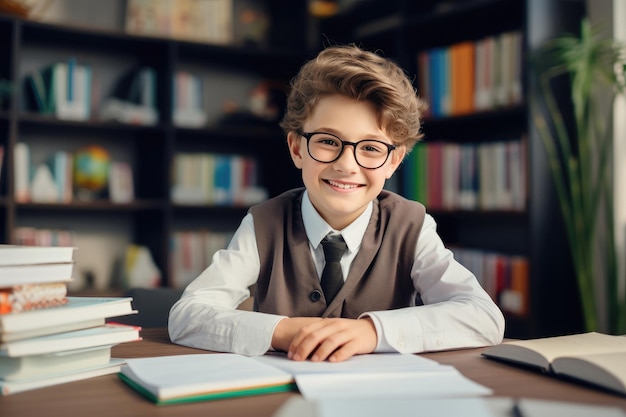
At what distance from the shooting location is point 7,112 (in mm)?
3230

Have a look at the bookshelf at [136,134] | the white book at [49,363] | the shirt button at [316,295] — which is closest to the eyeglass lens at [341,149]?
the shirt button at [316,295]

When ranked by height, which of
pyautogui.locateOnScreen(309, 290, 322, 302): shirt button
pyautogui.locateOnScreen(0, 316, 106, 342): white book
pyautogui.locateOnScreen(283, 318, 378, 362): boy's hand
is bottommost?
pyautogui.locateOnScreen(283, 318, 378, 362): boy's hand

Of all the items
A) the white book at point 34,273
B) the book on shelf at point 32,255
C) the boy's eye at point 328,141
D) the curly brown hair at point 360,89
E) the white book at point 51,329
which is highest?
the curly brown hair at point 360,89

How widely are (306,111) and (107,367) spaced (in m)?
0.74

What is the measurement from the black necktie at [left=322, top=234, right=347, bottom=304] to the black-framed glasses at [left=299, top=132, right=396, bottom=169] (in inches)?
7.3

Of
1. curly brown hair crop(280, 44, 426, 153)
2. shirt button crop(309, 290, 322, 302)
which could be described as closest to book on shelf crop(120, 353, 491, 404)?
shirt button crop(309, 290, 322, 302)

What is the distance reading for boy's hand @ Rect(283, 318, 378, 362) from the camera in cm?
94

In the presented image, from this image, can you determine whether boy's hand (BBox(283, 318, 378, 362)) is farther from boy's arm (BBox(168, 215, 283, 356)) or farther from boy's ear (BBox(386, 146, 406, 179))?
boy's ear (BBox(386, 146, 406, 179))

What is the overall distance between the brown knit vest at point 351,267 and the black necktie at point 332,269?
0.02 metres

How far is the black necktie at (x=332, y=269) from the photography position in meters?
1.41

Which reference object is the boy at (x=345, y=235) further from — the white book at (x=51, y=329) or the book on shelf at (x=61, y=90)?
the book on shelf at (x=61, y=90)

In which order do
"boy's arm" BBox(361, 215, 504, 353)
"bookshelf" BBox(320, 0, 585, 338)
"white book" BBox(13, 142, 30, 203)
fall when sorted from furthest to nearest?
"white book" BBox(13, 142, 30, 203) < "bookshelf" BBox(320, 0, 585, 338) < "boy's arm" BBox(361, 215, 504, 353)

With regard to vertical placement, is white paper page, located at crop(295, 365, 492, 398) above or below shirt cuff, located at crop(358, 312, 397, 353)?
below

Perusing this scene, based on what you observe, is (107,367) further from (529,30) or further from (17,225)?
(17,225)
